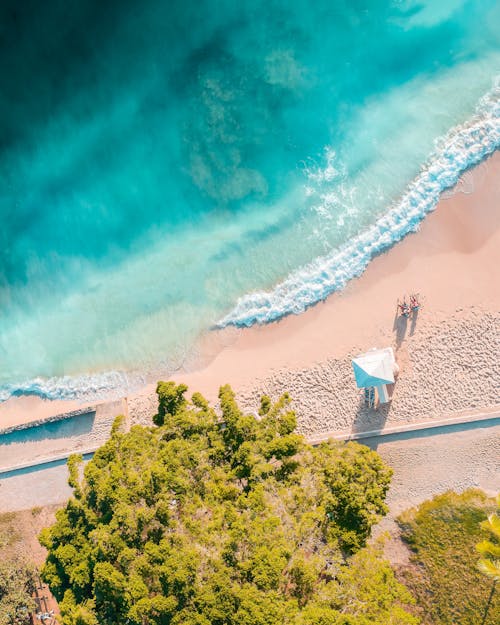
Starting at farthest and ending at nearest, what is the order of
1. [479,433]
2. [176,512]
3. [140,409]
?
1. [140,409]
2. [479,433]
3. [176,512]

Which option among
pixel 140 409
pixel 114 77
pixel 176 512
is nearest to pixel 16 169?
pixel 114 77

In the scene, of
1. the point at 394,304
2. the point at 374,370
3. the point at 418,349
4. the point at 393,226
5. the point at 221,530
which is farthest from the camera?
the point at 393,226

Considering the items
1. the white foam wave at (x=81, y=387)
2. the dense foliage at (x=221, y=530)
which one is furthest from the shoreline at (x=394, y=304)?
the white foam wave at (x=81, y=387)

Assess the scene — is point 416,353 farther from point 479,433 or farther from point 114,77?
point 114,77

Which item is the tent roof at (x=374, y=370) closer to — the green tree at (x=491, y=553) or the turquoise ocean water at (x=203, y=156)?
the turquoise ocean water at (x=203, y=156)

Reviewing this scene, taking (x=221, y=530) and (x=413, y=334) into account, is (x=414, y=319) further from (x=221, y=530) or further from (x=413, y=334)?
(x=221, y=530)

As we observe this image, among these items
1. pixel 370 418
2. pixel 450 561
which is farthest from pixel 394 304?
pixel 450 561
